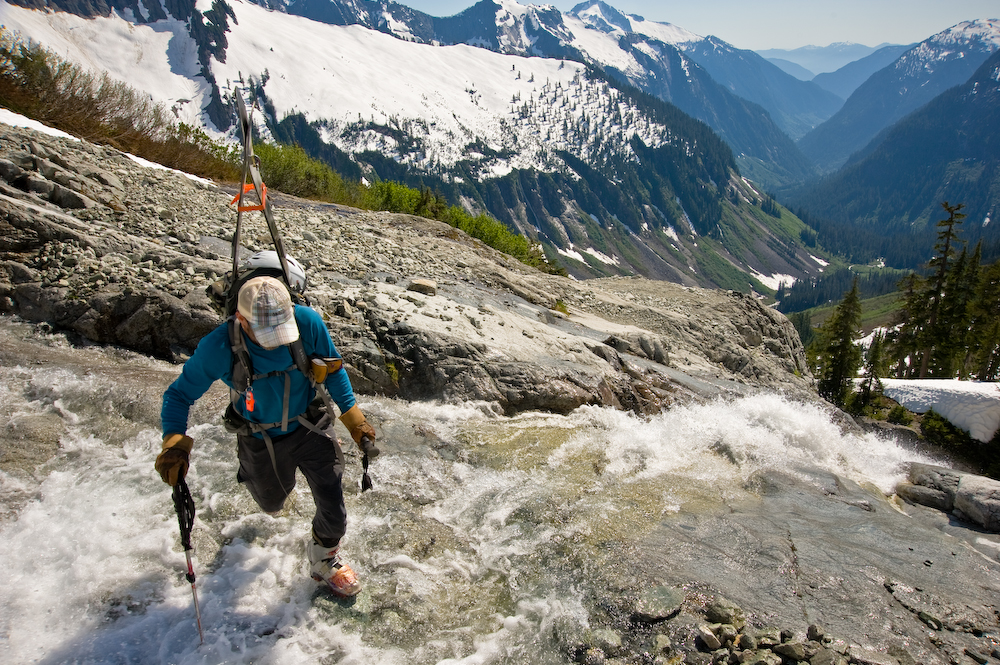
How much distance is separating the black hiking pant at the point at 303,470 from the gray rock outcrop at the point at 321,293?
5.03 m

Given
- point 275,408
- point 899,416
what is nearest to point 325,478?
point 275,408

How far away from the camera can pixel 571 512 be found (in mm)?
7301

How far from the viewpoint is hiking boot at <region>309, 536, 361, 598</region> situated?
5.36 m

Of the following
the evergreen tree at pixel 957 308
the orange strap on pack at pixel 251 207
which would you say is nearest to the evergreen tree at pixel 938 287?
the evergreen tree at pixel 957 308

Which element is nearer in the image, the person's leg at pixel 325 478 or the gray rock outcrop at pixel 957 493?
the person's leg at pixel 325 478

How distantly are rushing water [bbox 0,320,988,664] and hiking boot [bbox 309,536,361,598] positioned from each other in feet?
0.47

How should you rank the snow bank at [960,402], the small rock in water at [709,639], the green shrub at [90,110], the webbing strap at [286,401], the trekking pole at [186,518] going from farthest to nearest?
the snow bank at [960,402] → the green shrub at [90,110] → the small rock in water at [709,639] → the webbing strap at [286,401] → the trekking pole at [186,518]

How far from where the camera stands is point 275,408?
193 inches

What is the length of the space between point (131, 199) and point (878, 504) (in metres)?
17.7

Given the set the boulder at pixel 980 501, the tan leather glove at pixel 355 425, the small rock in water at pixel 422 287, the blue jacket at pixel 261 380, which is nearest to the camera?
the blue jacket at pixel 261 380

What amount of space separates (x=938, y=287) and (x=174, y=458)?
53666mm

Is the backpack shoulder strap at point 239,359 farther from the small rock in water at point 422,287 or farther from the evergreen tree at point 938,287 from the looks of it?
the evergreen tree at point 938,287

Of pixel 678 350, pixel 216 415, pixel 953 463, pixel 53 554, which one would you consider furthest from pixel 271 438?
pixel 953 463

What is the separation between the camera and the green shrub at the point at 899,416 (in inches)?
1308
